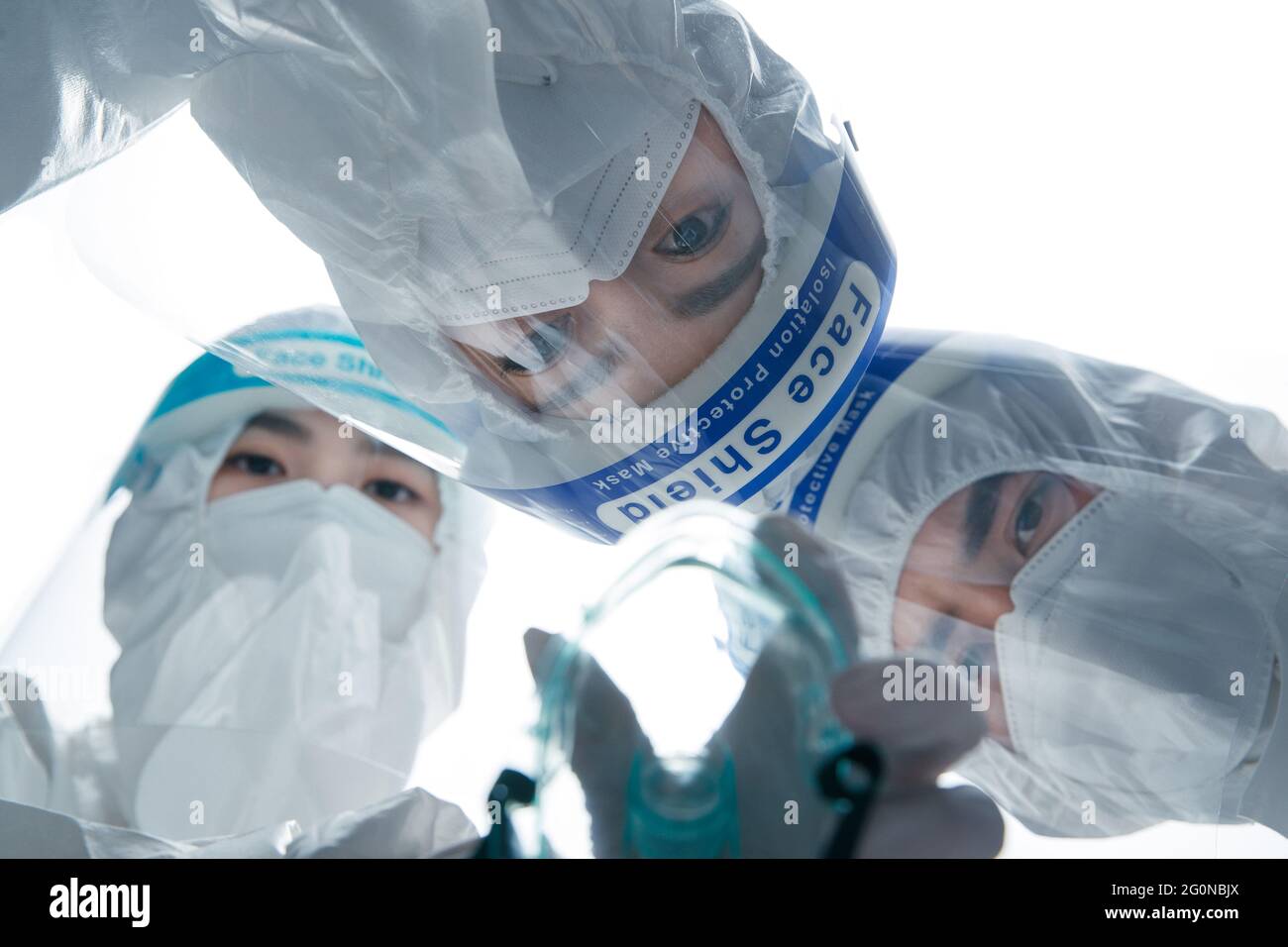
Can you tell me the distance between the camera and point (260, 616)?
1226mm

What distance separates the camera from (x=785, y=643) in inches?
18.2

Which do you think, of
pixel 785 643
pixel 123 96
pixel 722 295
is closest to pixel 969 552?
pixel 722 295

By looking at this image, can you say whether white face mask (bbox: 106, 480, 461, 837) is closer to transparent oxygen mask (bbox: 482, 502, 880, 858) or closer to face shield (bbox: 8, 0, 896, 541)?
face shield (bbox: 8, 0, 896, 541)

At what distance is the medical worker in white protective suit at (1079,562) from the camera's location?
0.70m

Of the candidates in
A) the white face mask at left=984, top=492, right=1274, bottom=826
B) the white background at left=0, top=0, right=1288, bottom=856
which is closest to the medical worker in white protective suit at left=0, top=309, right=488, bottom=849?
the white background at left=0, top=0, right=1288, bottom=856

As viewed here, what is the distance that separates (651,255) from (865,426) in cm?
28

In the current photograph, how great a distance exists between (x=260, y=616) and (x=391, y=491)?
0.24 metres

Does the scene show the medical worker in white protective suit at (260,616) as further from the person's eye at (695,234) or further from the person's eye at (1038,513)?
the person's eye at (1038,513)

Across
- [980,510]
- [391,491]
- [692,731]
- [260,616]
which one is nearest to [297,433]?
[391,491]

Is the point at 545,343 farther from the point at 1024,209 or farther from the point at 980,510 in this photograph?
the point at 1024,209

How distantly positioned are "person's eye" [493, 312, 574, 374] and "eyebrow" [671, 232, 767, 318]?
0.09 meters

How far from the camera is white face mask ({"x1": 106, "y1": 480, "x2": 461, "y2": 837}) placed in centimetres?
102
